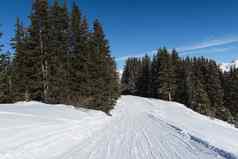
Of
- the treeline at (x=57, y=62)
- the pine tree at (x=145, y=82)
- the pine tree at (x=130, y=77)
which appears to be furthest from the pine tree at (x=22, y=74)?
the pine tree at (x=130, y=77)

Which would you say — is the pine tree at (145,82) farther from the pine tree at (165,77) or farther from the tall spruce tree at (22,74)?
the tall spruce tree at (22,74)

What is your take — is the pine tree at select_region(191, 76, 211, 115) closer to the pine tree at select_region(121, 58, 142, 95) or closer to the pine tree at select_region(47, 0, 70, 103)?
the pine tree at select_region(47, 0, 70, 103)

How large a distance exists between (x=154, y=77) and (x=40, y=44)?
129ft

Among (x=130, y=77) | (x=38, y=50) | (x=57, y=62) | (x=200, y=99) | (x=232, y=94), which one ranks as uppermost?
(x=38, y=50)

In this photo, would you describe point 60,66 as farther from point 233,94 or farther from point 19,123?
point 233,94

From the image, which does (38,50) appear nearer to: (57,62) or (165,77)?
(57,62)

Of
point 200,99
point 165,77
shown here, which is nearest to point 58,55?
point 165,77

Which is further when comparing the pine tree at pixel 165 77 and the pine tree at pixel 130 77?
the pine tree at pixel 130 77

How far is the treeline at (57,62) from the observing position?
2328 cm

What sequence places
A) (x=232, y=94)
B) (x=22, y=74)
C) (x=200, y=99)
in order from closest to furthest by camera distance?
(x=22, y=74), (x=200, y=99), (x=232, y=94)

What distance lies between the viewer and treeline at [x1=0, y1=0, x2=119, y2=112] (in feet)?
76.4

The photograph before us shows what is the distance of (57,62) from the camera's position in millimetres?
24094

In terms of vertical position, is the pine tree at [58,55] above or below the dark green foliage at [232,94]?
above

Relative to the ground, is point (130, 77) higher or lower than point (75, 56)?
lower
